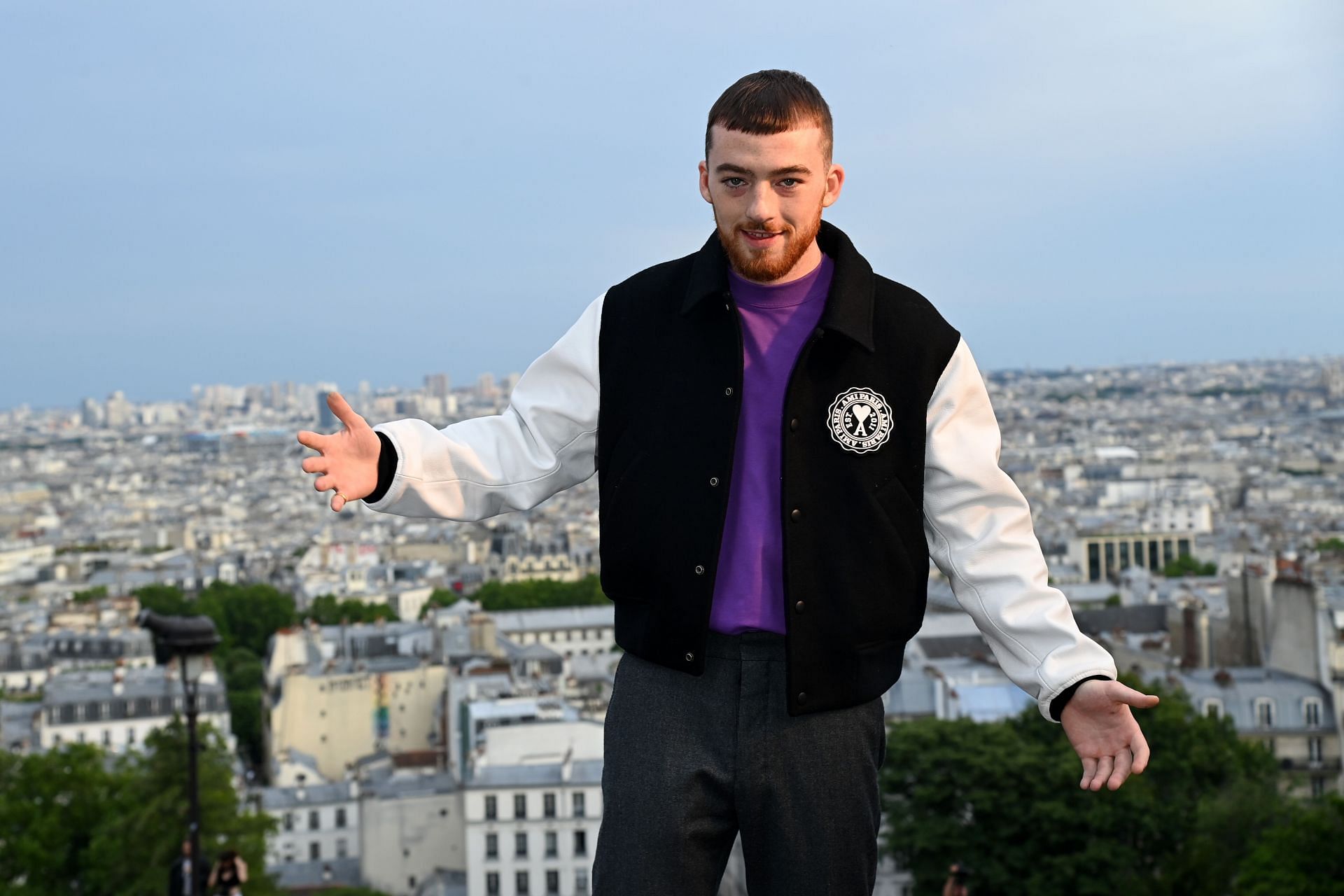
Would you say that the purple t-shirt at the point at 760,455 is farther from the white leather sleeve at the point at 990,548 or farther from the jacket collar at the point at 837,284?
the white leather sleeve at the point at 990,548

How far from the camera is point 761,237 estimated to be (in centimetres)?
376

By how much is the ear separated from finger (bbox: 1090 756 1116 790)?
1.33 meters

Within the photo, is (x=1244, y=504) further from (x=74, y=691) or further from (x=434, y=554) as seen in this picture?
(x=74, y=691)

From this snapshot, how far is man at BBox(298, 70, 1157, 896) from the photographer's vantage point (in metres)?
3.71

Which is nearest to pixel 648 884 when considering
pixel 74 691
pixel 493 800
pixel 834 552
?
pixel 834 552

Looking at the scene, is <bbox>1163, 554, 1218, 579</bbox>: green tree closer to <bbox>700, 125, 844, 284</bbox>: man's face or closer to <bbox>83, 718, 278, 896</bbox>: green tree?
<bbox>83, 718, 278, 896</bbox>: green tree

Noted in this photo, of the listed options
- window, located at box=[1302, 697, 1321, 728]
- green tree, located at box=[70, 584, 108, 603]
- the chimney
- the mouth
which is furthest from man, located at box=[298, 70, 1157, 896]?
green tree, located at box=[70, 584, 108, 603]

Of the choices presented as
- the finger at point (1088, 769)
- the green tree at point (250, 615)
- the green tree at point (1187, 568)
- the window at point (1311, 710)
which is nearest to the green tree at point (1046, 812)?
the window at point (1311, 710)

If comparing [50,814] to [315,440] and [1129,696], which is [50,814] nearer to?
[315,440]

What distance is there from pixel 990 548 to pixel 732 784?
0.77m

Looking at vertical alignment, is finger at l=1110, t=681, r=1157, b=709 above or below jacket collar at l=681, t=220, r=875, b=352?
below

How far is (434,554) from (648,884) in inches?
4247

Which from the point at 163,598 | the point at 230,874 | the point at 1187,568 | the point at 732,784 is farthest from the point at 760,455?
the point at 1187,568

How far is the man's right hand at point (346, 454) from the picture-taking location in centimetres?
365
